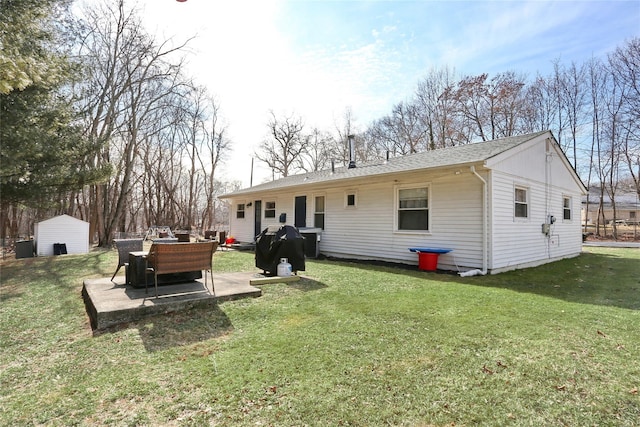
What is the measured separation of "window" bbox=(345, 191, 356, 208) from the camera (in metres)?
10.5

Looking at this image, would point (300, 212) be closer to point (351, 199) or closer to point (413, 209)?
point (351, 199)

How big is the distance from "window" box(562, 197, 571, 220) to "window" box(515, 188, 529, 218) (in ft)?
11.3

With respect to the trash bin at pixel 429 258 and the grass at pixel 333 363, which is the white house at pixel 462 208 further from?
the grass at pixel 333 363

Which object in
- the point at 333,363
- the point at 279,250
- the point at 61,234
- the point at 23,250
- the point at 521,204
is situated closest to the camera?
the point at 333,363

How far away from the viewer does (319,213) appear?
1172 centimetres

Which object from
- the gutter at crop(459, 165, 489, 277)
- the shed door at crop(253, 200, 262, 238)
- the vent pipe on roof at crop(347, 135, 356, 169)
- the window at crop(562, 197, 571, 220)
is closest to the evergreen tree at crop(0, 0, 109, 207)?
the shed door at crop(253, 200, 262, 238)

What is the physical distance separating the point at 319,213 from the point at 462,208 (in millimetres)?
5101

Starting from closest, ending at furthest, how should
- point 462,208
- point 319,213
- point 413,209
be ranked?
point 462,208 → point 413,209 → point 319,213

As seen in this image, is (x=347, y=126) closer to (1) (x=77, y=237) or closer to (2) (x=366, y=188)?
(2) (x=366, y=188)

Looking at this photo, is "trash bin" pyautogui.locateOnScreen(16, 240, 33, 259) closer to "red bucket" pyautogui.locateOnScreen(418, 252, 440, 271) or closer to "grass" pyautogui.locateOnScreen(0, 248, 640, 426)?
"grass" pyautogui.locateOnScreen(0, 248, 640, 426)

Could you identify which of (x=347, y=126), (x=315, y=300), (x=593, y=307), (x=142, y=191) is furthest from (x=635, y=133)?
(x=142, y=191)

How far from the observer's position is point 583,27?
8805 mm

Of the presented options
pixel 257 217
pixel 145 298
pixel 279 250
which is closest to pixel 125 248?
pixel 145 298

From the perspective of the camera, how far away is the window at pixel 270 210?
13.8 metres
